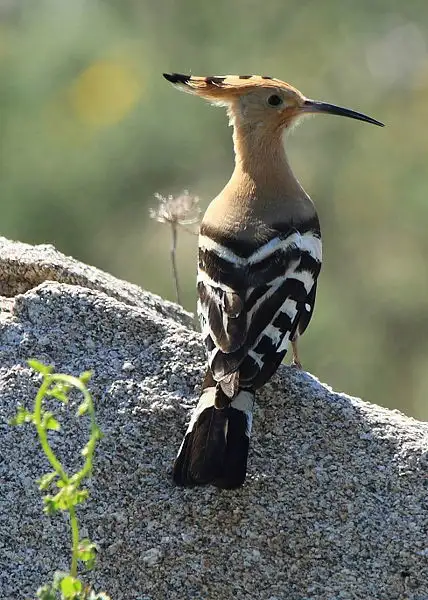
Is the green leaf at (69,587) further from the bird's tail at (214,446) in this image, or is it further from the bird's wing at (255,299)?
the bird's wing at (255,299)

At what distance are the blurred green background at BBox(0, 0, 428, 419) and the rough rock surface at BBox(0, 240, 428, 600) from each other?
630cm

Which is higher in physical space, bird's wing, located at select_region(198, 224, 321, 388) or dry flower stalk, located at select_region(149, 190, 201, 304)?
dry flower stalk, located at select_region(149, 190, 201, 304)

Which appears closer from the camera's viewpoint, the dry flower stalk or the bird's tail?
the bird's tail

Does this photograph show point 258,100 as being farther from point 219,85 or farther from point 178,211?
point 178,211

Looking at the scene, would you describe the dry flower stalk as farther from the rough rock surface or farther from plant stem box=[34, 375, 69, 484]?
plant stem box=[34, 375, 69, 484]

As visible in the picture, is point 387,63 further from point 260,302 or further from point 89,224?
point 260,302

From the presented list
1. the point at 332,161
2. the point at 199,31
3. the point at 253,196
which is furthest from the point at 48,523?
the point at 199,31

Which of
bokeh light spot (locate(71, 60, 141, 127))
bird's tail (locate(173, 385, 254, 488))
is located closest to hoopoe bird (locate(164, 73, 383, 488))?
bird's tail (locate(173, 385, 254, 488))

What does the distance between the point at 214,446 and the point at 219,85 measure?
192 centimetres

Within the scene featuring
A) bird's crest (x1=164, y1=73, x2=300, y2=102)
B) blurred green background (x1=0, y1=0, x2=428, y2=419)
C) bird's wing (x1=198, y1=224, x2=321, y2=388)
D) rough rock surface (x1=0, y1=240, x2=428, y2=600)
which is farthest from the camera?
blurred green background (x1=0, y1=0, x2=428, y2=419)

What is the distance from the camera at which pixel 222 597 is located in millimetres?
2658

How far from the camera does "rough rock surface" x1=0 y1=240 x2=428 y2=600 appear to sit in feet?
8.82

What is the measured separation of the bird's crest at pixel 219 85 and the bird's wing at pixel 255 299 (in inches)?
28.3

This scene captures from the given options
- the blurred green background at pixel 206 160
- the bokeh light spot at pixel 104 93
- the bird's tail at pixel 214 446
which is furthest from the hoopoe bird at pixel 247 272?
the bokeh light spot at pixel 104 93
